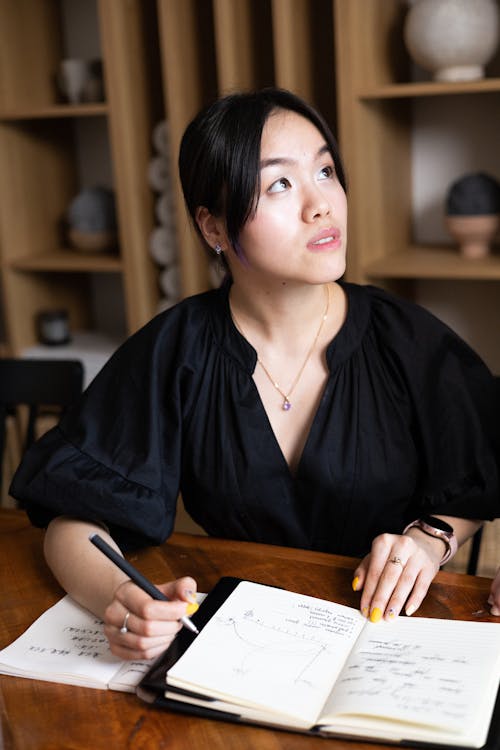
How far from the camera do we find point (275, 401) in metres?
1.57

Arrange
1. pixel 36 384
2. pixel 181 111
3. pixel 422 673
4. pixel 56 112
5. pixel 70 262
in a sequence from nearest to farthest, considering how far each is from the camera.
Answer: pixel 422 673, pixel 36 384, pixel 181 111, pixel 56 112, pixel 70 262

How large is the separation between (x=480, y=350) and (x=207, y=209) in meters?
1.65

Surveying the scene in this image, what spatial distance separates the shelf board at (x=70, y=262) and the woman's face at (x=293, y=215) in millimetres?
1688

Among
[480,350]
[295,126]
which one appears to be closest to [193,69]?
[480,350]

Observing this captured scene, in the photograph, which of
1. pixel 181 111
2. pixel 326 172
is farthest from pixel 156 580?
pixel 181 111

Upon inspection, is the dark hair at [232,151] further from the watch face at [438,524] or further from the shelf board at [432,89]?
the shelf board at [432,89]

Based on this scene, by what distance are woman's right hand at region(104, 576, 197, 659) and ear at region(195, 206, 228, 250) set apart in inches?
26.2

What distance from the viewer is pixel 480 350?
2963 mm

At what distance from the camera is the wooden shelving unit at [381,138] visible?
8.12ft

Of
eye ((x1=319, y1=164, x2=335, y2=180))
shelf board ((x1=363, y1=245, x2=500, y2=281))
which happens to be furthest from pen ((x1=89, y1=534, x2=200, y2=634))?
shelf board ((x1=363, y1=245, x2=500, y2=281))

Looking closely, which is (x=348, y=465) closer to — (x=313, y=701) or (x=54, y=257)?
(x=313, y=701)

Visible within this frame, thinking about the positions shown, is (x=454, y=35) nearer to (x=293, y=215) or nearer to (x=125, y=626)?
(x=293, y=215)

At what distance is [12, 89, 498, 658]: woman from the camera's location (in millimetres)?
1450

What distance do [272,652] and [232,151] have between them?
2.62ft
